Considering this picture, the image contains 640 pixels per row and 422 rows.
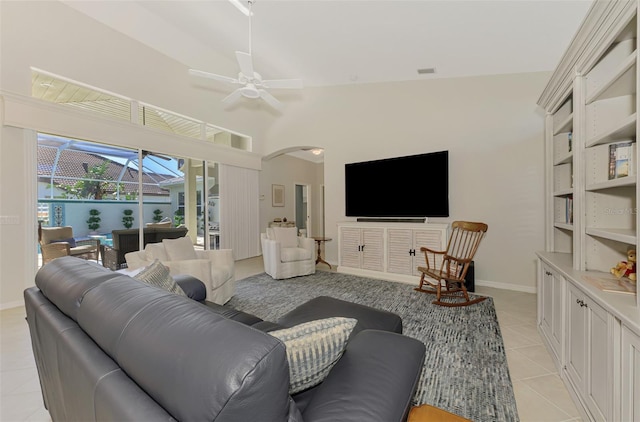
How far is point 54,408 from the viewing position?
1.25 metres

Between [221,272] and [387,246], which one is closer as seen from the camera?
[221,272]

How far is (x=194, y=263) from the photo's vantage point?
9.43 ft

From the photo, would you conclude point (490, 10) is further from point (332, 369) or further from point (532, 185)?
point (332, 369)

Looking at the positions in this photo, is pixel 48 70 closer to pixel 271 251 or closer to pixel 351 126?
pixel 271 251

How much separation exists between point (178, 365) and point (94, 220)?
15.5ft

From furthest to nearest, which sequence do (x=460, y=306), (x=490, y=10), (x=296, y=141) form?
(x=296, y=141), (x=460, y=306), (x=490, y=10)

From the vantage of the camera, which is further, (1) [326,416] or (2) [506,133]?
(2) [506,133]

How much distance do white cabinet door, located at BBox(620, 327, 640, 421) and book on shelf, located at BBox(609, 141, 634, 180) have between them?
973 mm

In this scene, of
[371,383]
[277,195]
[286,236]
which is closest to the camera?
[371,383]

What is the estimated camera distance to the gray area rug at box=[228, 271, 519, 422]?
1.71m

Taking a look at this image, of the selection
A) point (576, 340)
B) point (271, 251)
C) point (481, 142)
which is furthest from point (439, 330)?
point (481, 142)

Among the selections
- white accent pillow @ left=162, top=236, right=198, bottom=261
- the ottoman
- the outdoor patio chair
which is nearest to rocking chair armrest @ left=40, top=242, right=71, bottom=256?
the outdoor patio chair

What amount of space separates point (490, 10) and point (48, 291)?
4387mm

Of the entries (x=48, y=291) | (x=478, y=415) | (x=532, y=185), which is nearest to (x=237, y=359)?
(x=48, y=291)
